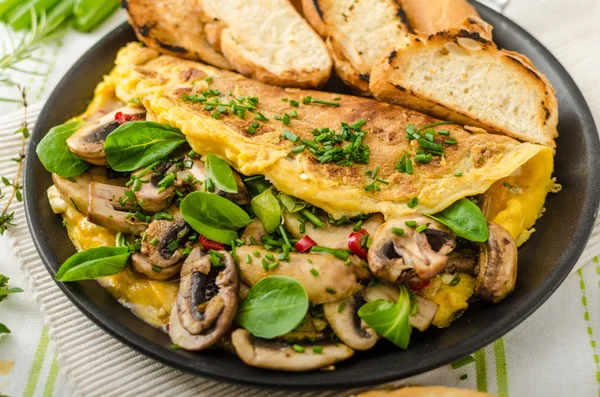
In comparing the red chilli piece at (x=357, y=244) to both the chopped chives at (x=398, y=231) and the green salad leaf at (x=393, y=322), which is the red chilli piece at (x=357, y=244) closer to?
the chopped chives at (x=398, y=231)

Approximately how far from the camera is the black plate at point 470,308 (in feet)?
7.84

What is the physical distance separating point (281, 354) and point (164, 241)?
2.63 ft

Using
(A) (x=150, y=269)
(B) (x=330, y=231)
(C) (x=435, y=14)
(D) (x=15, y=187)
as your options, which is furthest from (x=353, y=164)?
(D) (x=15, y=187)

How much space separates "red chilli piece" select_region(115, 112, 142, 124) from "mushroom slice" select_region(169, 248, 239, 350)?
3.22 ft

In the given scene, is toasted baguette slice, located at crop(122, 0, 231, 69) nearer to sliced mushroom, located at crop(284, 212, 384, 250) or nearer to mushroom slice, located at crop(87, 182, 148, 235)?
mushroom slice, located at crop(87, 182, 148, 235)

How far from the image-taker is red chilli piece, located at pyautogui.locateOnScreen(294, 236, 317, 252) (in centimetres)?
270

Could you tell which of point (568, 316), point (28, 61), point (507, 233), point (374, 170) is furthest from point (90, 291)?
point (28, 61)

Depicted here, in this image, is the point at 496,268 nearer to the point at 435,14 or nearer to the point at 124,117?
the point at 435,14

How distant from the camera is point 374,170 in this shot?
9.35 feet

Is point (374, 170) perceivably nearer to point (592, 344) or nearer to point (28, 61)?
point (592, 344)

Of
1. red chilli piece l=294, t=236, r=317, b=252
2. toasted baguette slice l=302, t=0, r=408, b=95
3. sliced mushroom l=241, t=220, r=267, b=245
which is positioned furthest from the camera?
toasted baguette slice l=302, t=0, r=408, b=95

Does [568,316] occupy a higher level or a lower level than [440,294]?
lower

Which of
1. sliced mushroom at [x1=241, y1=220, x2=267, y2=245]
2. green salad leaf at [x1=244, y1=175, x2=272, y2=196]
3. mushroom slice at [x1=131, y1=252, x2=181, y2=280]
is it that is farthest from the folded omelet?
mushroom slice at [x1=131, y1=252, x2=181, y2=280]

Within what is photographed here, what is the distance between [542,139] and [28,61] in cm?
385
